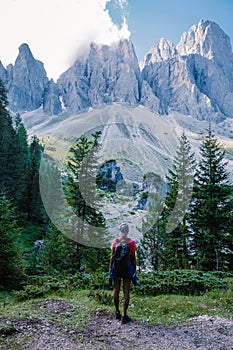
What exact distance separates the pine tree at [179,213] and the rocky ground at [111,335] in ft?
49.5

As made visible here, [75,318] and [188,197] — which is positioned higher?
[188,197]

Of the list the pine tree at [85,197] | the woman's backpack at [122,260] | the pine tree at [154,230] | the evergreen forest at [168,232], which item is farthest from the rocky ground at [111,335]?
the pine tree at [154,230]

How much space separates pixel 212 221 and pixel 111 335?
683 inches

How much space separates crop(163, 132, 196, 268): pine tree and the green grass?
1154 cm

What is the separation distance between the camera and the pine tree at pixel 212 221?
21.0m

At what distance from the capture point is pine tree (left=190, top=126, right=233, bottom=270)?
69.0ft

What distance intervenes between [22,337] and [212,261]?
17.5 m

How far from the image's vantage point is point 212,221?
21.9 meters

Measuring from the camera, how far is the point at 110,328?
677cm

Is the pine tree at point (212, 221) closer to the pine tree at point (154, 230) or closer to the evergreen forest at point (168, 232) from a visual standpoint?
the evergreen forest at point (168, 232)

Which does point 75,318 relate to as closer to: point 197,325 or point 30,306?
point 30,306

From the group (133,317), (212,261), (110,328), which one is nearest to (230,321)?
(133,317)

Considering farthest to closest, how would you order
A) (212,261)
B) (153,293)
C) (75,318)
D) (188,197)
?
(188,197) < (212,261) < (153,293) < (75,318)

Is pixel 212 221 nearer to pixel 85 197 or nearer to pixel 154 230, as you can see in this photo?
pixel 154 230
